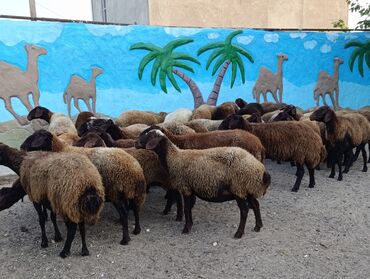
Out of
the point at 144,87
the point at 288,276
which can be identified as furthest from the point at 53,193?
the point at 144,87

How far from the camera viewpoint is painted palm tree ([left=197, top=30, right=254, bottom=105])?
1096 cm

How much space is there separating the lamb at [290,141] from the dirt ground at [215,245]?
83 centimetres

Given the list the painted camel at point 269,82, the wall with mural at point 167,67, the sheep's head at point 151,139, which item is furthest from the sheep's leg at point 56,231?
the painted camel at point 269,82

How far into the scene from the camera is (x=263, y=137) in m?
6.84

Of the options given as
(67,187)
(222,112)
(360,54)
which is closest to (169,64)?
(222,112)

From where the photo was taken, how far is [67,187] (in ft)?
13.3

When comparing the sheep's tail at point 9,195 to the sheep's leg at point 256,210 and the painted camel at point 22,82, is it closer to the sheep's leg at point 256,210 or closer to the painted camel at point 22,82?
the sheep's leg at point 256,210

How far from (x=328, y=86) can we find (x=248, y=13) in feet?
17.1

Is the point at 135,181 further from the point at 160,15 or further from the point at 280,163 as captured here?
the point at 160,15

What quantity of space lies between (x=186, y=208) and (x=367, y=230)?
91.7 inches

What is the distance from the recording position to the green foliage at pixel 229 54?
10953 millimetres

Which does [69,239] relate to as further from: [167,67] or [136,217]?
[167,67]

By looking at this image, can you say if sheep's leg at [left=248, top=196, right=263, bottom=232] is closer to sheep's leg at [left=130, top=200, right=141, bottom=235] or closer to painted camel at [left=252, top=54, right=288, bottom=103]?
sheep's leg at [left=130, top=200, right=141, bottom=235]

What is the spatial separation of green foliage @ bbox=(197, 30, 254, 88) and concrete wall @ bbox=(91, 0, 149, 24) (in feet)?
14.9
